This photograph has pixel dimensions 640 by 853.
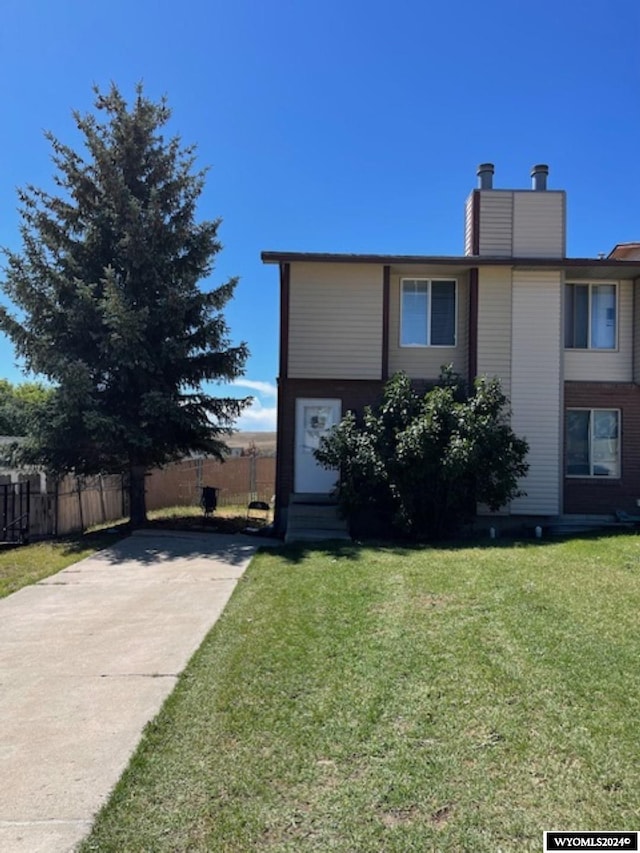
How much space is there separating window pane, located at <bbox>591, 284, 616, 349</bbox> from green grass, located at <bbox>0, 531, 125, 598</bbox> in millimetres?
11237

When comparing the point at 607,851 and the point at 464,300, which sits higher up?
the point at 464,300

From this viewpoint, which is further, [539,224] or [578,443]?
[539,224]

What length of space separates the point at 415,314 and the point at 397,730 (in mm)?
11228

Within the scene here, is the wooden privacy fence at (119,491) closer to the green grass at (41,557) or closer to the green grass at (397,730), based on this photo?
the green grass at (41,557)

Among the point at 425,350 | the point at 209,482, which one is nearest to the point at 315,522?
the point at 425,350

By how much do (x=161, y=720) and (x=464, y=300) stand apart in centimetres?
1167

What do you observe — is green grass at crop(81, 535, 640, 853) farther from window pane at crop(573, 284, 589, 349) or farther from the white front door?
window pane at crop(573, 284, 589, 349)

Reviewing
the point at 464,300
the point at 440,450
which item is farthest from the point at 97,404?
the point at 464,300

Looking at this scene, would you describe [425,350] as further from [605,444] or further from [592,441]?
[605,444]

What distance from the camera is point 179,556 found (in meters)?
10.1

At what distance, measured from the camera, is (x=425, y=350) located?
13.8 metres

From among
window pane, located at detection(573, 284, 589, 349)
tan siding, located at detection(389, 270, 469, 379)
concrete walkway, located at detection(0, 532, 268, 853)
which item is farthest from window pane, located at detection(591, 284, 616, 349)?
concrete walkway, located at detection(0, 532, 268, 853)

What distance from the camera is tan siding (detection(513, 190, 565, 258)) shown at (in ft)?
44.9

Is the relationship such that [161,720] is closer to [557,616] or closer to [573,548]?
[557,616]
